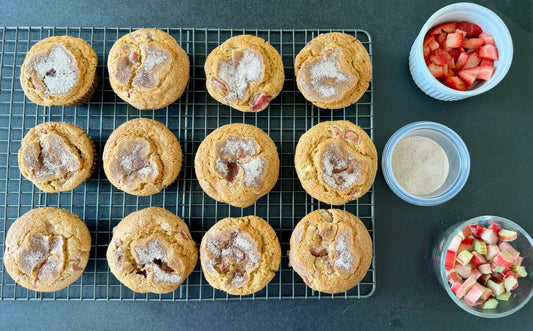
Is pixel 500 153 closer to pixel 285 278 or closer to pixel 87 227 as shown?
pixel 285 278

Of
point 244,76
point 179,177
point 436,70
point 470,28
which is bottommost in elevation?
point 179,177

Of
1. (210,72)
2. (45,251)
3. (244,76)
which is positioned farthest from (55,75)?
(244,76)

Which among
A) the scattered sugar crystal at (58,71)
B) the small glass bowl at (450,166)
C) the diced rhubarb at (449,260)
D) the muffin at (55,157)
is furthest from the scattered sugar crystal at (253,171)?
the diced rhubarb at (449,260)

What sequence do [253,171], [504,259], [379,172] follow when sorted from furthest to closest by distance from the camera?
1. [379,172]
2. [504,259]
3. [253,171]

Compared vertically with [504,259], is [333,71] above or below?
above

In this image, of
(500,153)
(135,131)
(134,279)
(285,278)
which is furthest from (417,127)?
(134,279)

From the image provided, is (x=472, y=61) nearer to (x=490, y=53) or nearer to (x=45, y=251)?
(x=490, y=53)

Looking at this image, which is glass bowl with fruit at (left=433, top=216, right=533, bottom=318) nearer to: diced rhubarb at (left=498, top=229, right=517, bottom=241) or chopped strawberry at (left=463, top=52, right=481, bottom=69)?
diced rhubarb at (left=498, top=229, right=517, bottom=241)

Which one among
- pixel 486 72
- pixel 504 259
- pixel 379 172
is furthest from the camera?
pixel 379 172
